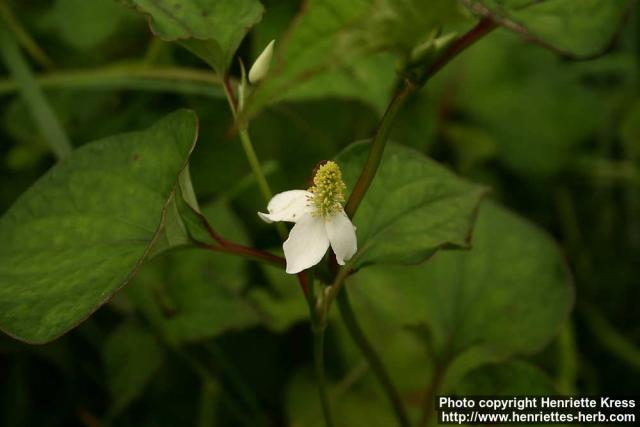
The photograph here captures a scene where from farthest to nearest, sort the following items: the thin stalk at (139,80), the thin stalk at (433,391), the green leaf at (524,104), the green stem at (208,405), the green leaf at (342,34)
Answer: the green leaf at (524,104) < the thin stalk at (139,80) < the green stem at (208,405) < the thin stalk at (433,391) < the green leaf at (342,34)

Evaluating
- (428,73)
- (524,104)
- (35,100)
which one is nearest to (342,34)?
(428,73)

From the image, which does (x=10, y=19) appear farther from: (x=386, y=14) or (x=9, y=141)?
(x=386, y=14)

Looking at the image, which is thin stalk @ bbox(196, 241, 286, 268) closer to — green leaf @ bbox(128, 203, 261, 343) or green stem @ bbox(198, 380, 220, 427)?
green leaf @ bbox(128, 203, 261, 343)

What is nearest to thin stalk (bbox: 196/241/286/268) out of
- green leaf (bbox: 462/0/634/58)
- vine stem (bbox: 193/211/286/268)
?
vine stem (bbox: 193/211/286/268)

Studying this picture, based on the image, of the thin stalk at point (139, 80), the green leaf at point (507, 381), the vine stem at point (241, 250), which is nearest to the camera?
the vine stem at point (241, 250)

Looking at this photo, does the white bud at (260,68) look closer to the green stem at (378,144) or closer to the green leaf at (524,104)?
the green stem at (378,144)

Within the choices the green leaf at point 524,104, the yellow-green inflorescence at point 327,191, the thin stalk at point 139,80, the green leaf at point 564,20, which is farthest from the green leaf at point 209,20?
the green leaf at point 524,104

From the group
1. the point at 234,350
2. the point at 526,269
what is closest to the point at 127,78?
the point at 234,350
